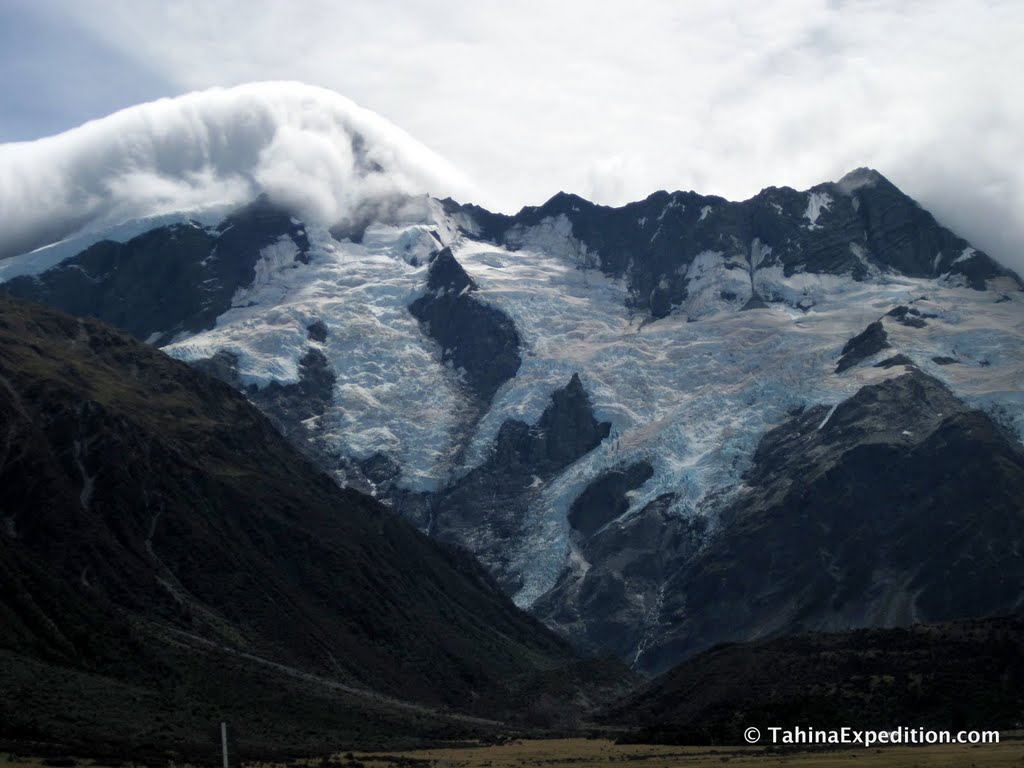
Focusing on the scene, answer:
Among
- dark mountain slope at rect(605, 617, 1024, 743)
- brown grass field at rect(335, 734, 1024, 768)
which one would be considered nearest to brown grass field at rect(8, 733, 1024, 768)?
brown grass field at rect(335, 734, 1024, 768)

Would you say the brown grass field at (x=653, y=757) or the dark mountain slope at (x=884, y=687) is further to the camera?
the dark mountain slope at (x=884, y=687)

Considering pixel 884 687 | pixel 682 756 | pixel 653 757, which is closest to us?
pixel 682 756

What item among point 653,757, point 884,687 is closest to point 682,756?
point 653,757

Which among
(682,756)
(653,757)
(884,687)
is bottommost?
(653,757)

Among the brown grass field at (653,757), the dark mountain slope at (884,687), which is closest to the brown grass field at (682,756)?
the brown grass field at (653,757)

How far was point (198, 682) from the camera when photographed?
19262cm

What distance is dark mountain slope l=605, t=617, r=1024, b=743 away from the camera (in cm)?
16775

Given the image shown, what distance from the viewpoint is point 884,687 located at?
174m

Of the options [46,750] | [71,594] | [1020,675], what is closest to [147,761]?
[46,750]

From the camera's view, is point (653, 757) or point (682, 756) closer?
point (682, 756)

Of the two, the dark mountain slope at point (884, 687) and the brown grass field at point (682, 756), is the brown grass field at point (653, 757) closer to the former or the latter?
the brown grass field at point (682, 756)

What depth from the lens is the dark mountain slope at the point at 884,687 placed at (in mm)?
167750

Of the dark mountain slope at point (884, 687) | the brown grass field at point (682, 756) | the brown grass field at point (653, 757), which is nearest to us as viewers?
the brown grass field at point (653, 757)

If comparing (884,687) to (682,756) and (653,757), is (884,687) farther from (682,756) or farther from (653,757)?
(653,757)
